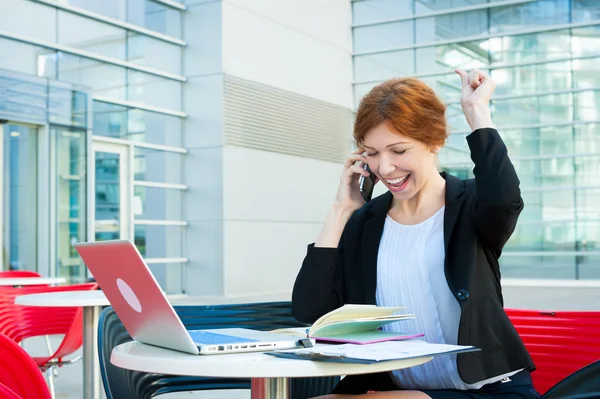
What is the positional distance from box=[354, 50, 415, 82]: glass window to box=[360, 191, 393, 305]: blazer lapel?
47.0 feet

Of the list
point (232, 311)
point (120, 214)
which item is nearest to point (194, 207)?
point (120, 214)

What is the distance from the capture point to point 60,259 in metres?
9.41

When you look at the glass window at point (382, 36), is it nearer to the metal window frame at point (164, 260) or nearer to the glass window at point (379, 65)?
the glass window at point (379, 65)

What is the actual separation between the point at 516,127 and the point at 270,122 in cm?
494

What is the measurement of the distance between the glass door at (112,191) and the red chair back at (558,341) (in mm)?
9438

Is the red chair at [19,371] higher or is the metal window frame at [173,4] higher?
the metal window frame at [173,4]

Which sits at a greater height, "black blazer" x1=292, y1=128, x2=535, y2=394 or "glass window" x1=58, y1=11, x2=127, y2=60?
"glass window" x1=58, y1=11, x2=127, y2=60

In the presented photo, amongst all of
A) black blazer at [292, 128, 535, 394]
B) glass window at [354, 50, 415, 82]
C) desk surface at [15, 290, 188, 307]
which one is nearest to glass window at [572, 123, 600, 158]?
glass window at [354, 50, 415, 82]

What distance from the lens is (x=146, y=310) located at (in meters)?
1.51

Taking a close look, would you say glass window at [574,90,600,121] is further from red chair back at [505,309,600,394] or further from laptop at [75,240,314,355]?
laptop at [75,240,314,355]

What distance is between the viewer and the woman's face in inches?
77.0

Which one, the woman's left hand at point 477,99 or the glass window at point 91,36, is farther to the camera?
the glass window at point 91,36

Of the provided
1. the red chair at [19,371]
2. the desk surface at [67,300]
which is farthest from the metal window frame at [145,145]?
the red chair at [19,371]

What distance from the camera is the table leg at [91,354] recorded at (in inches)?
132
